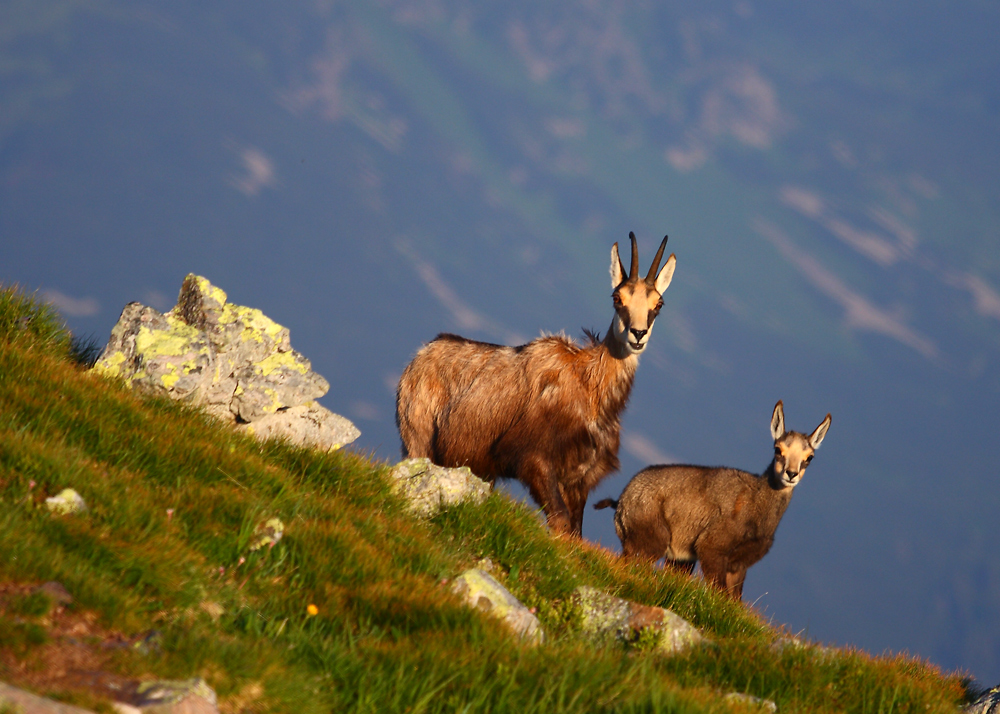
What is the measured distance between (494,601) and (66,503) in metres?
3.25

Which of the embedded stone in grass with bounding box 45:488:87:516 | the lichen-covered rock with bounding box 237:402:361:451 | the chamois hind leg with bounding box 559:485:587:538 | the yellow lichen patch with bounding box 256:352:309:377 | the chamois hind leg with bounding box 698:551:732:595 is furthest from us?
the chamois hind leg with bounding box 698:551:732:595

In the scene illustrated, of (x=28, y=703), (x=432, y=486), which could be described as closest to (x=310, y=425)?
(x=432, y=486)

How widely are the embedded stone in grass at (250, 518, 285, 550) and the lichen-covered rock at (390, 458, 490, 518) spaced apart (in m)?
2.30

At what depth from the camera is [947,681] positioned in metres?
9.55

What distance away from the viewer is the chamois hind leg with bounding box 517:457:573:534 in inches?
479

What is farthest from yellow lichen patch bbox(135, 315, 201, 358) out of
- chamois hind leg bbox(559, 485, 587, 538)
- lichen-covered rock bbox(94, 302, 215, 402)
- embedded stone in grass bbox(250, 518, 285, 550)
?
chamois hind leg bbox(559, 485, 587, 538)


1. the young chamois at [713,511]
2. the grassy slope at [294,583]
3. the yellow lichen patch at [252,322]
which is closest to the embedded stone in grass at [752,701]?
the grassy slope at [294,583]

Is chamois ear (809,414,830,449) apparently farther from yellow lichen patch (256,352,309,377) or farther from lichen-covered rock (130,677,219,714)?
lichen-covered rock (130,677,219,714)

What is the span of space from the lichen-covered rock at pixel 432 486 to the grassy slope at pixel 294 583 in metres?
0.23

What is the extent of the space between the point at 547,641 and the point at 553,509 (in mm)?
5257

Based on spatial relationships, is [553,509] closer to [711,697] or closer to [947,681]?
[947,681]

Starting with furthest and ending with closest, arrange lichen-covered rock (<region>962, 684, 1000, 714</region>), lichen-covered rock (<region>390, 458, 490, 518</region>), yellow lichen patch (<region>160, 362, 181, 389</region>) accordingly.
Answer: yellow lichen patch (<region>160, 362, 181, 389</region>) < lichen-covered rock (<region>390, 458, 490, 518</region>) < lichen-covered rock (<region>962, 684, 1000, 714</region>)

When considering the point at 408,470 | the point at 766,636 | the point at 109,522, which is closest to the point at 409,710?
the point at 109,522

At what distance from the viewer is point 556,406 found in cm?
1280
